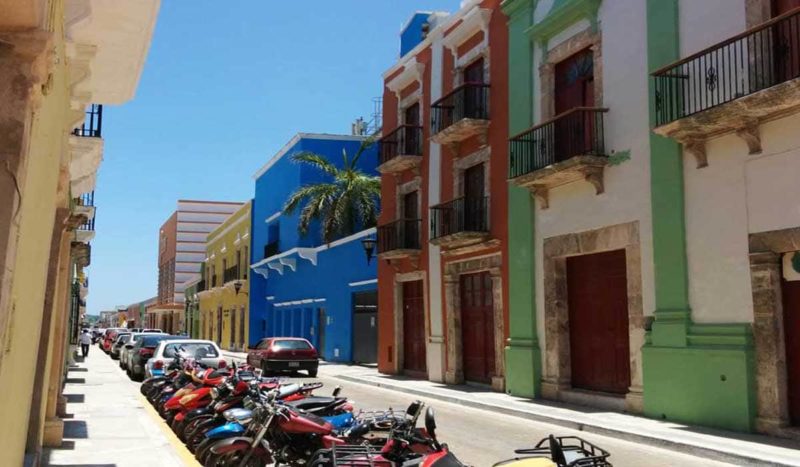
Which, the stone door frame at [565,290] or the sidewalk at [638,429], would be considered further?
→ the stone door frame at [565,290]

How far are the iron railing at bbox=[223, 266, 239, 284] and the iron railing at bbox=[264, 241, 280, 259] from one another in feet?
21.3

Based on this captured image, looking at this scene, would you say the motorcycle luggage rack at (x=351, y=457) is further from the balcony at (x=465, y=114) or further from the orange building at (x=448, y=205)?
the balcony at (x=465, y=114)

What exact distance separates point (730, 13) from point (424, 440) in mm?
9289

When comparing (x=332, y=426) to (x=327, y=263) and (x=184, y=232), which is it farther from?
(x=184, y=232)

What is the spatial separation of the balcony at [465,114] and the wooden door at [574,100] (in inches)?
103

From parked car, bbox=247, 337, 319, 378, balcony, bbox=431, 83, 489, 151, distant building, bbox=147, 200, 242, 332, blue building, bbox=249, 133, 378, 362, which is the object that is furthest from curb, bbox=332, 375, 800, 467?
distant building, bbox=147, 200, 242, 332

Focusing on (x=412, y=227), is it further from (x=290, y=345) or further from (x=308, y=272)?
(x=308, y=272)

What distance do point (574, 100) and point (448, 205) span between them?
16.7ft

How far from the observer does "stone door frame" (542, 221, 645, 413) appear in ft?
44.3

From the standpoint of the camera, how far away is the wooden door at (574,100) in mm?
14906

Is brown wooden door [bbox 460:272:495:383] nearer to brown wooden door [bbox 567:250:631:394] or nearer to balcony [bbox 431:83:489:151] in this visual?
brown wooden door [bbox 567:250:631:394]

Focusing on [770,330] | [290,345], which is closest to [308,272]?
[290,345]

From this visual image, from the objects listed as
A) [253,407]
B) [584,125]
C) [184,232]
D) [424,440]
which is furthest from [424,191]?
[184,232]

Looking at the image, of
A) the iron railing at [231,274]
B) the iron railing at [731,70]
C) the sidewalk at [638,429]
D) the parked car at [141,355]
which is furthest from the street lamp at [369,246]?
the iron railing at [231,274]
